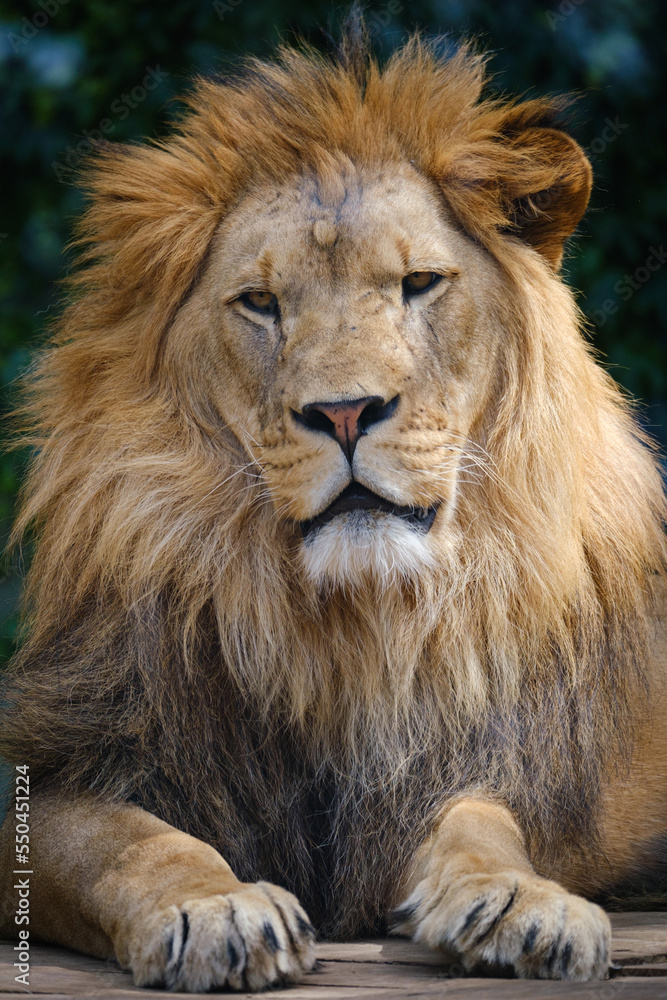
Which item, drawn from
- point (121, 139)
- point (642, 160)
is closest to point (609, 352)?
point (642, 160)

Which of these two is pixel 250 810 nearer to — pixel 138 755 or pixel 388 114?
pixel 138 755

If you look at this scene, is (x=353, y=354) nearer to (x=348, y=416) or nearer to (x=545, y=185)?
(x=348, y=416)

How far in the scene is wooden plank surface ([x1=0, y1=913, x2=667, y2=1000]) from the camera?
Answer: 1.51 meters

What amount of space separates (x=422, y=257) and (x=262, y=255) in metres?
0.29

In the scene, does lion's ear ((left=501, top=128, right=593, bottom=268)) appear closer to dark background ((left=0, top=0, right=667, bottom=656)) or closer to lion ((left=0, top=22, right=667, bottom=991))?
lion ((left=0, top=22, right=667, bottom=991))

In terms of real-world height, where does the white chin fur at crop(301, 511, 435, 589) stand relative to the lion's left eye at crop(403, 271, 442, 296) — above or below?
below

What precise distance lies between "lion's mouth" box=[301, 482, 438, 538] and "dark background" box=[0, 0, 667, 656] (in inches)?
76.8

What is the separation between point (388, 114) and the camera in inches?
88.3

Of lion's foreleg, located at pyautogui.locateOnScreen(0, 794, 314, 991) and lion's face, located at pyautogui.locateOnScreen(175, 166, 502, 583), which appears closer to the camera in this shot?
lion's foreleg, located at pyautogui.locateOnScreen(0, 794, 314, 991)

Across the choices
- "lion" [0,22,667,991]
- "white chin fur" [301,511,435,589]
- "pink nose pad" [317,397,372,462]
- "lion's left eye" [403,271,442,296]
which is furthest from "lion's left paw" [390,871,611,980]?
"lion's left eye" [403,271,442,296]

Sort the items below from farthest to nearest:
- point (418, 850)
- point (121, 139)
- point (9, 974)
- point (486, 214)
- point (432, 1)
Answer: point (121, 139), point (432, 1), point (486, 214), point (418, 850), point (9, 974)

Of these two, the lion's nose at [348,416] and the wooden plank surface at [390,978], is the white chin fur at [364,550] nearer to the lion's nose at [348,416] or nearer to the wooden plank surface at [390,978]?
the lion's nose at [348,416]

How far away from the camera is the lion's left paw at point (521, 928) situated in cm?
160

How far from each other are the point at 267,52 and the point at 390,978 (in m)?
2.89
